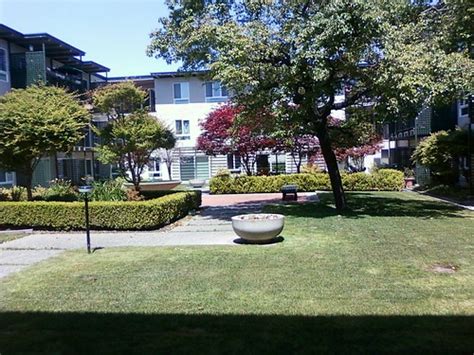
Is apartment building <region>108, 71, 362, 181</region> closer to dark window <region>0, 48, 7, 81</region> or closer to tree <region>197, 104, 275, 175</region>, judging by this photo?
tree <region>197, 104, 275, 175</region>

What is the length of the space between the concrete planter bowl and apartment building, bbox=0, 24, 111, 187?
11112 millimetres

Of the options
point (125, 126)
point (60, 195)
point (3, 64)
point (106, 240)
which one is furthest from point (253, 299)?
point (3, 64)

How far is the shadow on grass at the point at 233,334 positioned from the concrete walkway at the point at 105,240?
147 inches

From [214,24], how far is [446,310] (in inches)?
434

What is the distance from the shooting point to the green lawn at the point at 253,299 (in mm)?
4770

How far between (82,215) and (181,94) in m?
26.2

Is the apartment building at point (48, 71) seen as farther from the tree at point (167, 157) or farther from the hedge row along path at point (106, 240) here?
the hedge row along path at point (106, 240)

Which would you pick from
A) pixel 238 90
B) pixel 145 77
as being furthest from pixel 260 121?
pixel 145 77

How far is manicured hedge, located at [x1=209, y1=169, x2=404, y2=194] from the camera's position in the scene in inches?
1021

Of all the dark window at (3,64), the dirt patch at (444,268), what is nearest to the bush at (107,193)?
the dirt patch at (444,268)

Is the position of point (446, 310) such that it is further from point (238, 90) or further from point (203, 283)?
point (238, 90)

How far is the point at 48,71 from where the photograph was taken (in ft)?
90.2

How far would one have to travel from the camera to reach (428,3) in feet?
56.5

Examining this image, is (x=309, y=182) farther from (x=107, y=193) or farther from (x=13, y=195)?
(x=13, y=195)
